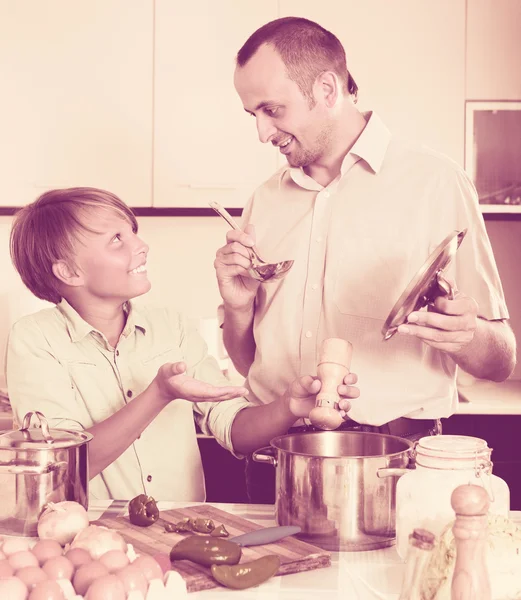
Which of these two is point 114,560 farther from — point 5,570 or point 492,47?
point 492,47

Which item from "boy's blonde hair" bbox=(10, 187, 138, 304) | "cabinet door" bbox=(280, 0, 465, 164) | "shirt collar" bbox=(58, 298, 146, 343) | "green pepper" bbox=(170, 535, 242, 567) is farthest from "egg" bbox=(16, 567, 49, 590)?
"cabinet door" bbox=(280, 0, 465, 164)

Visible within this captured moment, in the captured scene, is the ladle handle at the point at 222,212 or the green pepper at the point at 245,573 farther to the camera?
the ladle handle at the point at 222,212

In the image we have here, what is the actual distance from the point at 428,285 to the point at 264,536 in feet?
1.46

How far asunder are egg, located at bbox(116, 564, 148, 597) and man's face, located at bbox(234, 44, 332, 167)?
110 cm

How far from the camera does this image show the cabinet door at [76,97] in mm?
2984

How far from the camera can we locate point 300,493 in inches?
48.0

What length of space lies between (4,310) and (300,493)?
90.5 inches

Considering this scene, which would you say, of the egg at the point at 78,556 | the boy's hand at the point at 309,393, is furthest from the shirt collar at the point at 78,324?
the egg at the point at 78,556

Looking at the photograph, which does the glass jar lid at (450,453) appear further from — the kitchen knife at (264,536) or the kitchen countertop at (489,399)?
the kitchen countertop at (489,399)

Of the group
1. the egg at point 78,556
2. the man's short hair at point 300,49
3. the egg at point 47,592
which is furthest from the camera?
the man's short hair at point 300,49

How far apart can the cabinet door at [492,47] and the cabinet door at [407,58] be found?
42 millimetres

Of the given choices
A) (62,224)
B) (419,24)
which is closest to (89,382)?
(62,224)

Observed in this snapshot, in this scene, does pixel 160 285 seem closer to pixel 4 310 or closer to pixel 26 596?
pixel 4 310

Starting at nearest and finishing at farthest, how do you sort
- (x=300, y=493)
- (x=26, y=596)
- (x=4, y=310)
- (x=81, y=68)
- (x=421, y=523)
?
(x=26, y=596), (x=421, y=523), (x=300, y=493), (x=81, y=68), (x=4, y=310)
